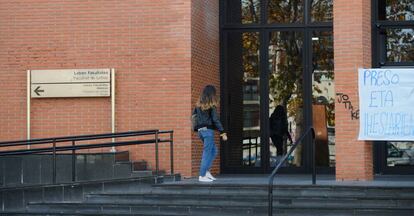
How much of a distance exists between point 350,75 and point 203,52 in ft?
10.2

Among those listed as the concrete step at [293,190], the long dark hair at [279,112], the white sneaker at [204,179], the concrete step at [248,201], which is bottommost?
the concrete step at [248,201]

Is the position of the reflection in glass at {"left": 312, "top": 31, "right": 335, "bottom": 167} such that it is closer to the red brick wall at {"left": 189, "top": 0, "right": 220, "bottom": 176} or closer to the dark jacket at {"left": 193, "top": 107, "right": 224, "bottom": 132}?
the red brick wall at {"left": 189, "top": 0, "right": 220, "bottom": 176}

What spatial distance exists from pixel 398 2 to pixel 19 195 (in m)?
8.53

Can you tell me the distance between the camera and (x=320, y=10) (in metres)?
17.0

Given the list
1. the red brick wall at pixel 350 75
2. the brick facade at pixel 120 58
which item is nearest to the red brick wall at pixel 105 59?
the brick facade at pixel 120 58

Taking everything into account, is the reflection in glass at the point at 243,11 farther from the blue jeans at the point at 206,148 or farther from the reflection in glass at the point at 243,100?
the blue jeans at the point at 206,148

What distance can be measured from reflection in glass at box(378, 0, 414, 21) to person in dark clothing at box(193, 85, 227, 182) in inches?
183

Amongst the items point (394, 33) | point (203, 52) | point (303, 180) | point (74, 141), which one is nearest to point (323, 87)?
point (394, 33)

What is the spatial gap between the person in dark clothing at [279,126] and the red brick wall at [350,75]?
→ 2374mm

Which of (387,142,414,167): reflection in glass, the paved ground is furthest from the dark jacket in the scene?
(387,142,414,167): reflection in glass

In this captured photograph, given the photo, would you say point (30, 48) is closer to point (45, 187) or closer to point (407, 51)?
point (45, 187)

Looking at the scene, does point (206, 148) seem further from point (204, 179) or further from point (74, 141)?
point (74, 141)

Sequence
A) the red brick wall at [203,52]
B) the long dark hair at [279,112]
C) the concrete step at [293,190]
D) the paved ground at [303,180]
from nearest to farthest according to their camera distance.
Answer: the concrete step at [293,190] → the paved ground at [303,180] → the red brick wall at [203,52] → the long dark hair at [279,112]

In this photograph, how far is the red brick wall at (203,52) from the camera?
15.6 meters
